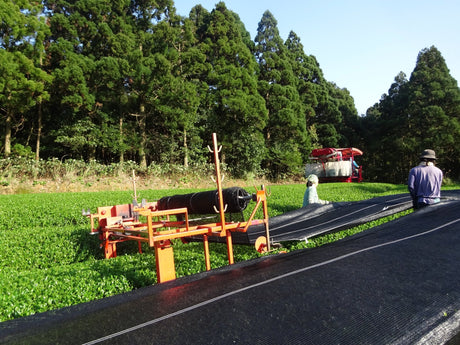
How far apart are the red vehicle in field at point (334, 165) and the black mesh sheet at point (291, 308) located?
22723mm

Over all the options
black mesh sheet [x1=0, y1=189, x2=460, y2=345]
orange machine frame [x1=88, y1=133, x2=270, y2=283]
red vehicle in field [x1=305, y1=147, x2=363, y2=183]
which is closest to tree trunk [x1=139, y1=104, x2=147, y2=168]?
red vehicle in field [x1=305, y1=147, x2=363, y2=183]

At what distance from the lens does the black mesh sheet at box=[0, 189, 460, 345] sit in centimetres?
165

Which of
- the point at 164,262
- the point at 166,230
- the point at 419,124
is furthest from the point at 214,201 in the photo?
the point at 419,124

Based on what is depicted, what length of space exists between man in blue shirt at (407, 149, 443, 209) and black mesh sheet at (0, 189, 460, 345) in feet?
9.38

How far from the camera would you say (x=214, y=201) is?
4.46 metres

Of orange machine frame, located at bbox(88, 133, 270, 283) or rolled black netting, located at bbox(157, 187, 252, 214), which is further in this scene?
rolled black netting, located at bbox(157, 187, 252, 214)

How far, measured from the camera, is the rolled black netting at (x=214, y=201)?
4.36 metres

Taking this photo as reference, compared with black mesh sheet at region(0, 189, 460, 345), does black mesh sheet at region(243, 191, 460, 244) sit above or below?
below

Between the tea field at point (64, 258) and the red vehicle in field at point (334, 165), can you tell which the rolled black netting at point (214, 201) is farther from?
the red vehicle in field at point (334, 165)

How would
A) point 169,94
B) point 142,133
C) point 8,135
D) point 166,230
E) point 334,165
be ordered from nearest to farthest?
point 166,230 < point 8,135 < point 169,94 < point 142,133 < point 334,165

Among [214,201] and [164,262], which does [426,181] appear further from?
[164,262]

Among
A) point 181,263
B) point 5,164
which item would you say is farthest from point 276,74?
point 181,263

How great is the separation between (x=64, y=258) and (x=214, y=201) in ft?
11.7

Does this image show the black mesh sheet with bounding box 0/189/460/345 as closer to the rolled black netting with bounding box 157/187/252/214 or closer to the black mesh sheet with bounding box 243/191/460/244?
the rolled black netting with bounding box 157/187/252/214
